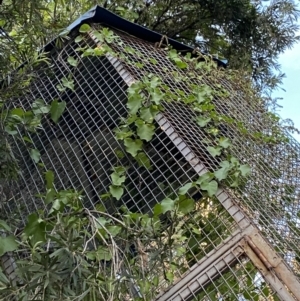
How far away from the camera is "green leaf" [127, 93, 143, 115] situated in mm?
1618

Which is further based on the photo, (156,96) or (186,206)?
(156,96)

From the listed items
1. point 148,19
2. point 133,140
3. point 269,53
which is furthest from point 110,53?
point 269,53

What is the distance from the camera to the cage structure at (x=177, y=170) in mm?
1183

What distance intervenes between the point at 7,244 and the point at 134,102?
2.40 ft

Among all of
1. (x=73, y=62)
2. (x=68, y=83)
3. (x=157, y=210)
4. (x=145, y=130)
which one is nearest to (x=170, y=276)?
(x=157, y=210)

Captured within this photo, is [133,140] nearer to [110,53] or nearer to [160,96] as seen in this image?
[160,96]

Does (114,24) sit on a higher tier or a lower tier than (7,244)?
higher

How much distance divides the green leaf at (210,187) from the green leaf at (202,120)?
1.38 feet

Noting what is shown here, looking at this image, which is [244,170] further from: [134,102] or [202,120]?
[134,102]

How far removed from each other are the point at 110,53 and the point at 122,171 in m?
0.64

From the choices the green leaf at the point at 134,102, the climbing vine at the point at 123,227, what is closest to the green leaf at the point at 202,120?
the climbing vine at the point at 123,227

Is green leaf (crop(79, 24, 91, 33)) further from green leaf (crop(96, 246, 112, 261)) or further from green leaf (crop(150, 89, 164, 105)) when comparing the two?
green leaf (crop(96, 246, 112, 261))

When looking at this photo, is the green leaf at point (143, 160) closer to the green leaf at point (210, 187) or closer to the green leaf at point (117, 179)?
the green leaf at point (117, 179)

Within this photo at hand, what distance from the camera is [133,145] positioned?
1546mm
